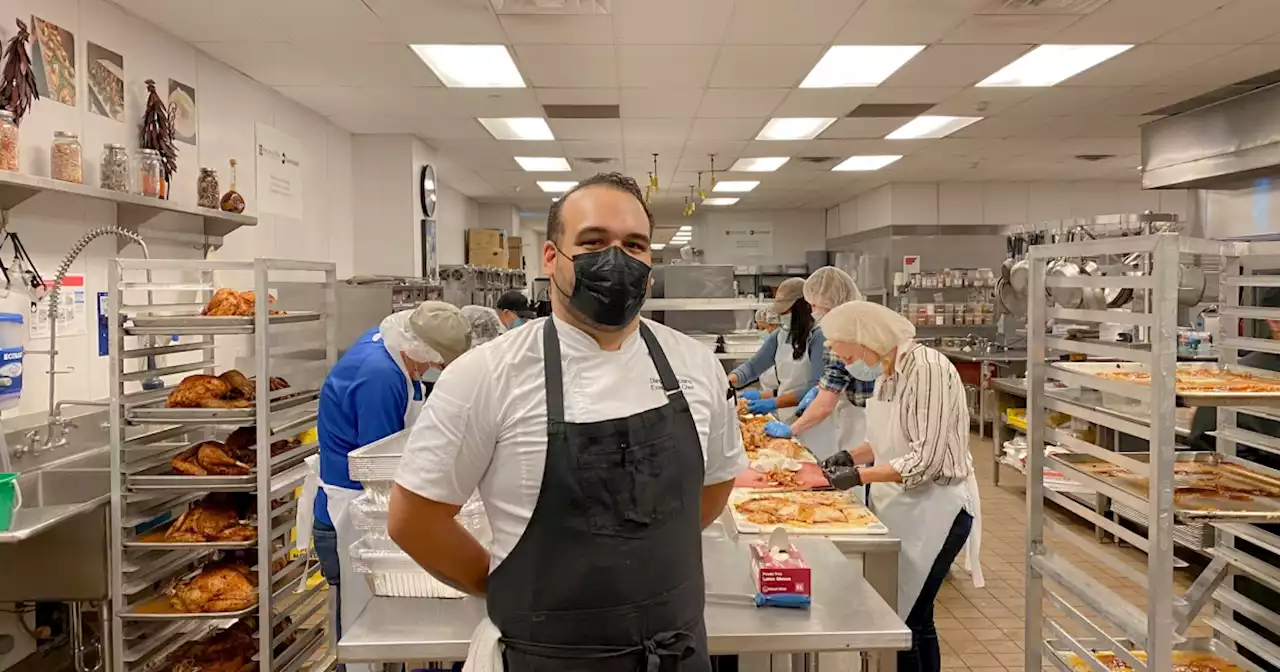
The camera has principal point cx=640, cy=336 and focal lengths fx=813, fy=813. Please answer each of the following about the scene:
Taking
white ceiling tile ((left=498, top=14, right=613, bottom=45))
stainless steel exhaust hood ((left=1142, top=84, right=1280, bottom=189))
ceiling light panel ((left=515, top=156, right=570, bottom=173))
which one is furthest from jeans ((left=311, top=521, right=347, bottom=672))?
stainless steel exhaust hood ((left=1142, top=84, right=1280, bottom=189))

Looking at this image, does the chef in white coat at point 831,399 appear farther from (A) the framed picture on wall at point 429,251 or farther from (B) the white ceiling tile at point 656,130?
(A) the framed picture on wall at point 429,251

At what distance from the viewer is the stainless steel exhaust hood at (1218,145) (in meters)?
5.34

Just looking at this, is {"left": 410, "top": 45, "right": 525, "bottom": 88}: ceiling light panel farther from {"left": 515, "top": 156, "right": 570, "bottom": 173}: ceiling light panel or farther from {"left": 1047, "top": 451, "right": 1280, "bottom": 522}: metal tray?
{"left": 1047, "top": 451, "right": 1280, "bottom": 522}: metal tray

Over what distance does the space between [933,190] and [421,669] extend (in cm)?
948

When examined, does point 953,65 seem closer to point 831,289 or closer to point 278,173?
point 831,289

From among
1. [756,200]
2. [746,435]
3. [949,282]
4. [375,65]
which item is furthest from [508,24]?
[756,200]

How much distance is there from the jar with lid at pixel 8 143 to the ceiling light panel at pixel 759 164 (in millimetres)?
6356

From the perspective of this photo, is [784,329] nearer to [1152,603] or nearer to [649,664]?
[1152,603]

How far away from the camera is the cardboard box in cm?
995

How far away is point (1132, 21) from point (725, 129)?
3135 millimetres

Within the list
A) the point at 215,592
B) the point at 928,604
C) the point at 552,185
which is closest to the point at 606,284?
the point at 928,604

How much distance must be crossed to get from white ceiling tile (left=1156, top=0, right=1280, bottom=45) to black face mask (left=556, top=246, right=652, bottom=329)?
3976mm

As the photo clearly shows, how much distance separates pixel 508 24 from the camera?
4.08m

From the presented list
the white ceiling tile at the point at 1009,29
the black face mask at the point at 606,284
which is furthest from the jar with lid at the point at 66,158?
the white ceiling tile at the point at 1009,29
